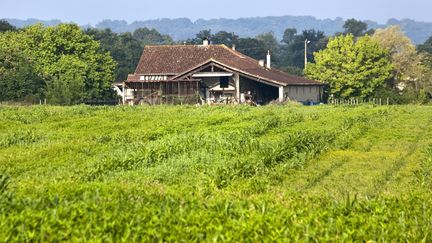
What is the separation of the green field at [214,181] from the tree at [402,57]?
37513 mm

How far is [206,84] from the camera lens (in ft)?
165

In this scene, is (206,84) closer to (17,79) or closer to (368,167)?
(17,79)

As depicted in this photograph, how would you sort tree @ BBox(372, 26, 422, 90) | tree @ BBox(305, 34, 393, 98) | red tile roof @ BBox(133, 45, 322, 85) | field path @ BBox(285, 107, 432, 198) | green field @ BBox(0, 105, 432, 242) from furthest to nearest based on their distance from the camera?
tree @ BBox(372, 26, 422, 90), tree @ BBox(305, 34, 393, 98), red tile roof @ BBox(133, 45, 322, 85), field path @ BBox(285, 107, 432, 198), green field @ BBox(0, 105, 432, 242)

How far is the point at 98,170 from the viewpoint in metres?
12.9

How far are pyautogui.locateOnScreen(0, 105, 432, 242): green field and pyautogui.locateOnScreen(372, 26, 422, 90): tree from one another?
37.5 metres

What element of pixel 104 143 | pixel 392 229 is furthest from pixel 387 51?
pixel 392 229

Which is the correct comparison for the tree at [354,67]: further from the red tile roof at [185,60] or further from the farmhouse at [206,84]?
the farmhouse at [206,84]

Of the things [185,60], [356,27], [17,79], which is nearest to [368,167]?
[185,60]

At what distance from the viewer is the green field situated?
7391 millimetres

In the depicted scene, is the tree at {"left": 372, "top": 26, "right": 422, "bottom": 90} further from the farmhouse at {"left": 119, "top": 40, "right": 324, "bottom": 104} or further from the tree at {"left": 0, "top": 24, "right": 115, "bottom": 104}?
the tree at {"left": 0, "top": 24, "right": 115, "bottom": 104}

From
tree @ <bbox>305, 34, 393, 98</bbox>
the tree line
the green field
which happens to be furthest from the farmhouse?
the green field

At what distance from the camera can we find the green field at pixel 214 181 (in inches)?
291

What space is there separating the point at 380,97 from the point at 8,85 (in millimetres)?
29728

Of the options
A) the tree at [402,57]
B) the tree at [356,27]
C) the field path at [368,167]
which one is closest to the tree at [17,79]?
the tree at [402,57]
